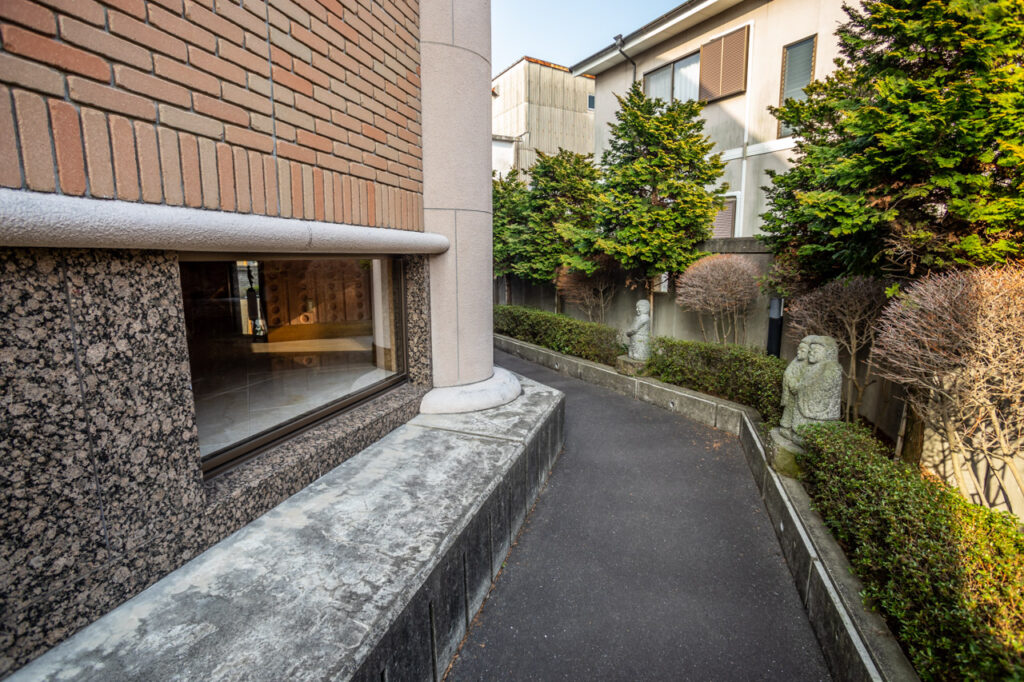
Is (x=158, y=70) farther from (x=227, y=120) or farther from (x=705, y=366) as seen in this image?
(x=705, y=366)

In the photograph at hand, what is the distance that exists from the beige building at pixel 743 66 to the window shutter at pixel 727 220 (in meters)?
0.03

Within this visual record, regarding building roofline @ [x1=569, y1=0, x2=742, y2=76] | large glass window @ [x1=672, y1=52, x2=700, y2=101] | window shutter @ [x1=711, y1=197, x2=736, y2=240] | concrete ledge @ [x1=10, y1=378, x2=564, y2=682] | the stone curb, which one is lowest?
the stone curb

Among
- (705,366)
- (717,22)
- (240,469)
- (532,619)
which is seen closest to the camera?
(240,469)

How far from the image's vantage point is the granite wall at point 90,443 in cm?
186

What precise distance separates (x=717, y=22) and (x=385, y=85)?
1408cm

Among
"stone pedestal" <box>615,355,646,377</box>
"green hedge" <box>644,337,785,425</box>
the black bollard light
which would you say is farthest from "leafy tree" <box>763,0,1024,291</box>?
"stone pedestal" <box>615,355,646,377</box>

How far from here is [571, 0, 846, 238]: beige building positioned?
12258 mm

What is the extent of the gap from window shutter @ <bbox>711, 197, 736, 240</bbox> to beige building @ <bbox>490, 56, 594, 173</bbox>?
1060 cm

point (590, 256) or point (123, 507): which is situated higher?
point (590, 256)

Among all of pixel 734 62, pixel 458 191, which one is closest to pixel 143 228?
pixel 458 191

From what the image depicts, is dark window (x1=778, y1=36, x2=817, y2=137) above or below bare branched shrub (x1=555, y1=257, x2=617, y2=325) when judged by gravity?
above

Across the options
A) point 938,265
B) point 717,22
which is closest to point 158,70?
point 938,265

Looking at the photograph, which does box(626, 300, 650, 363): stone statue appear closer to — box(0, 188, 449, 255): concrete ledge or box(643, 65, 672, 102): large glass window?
box(0, 188, 449, 255): concrete ledge

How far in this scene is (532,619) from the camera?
138 inches
